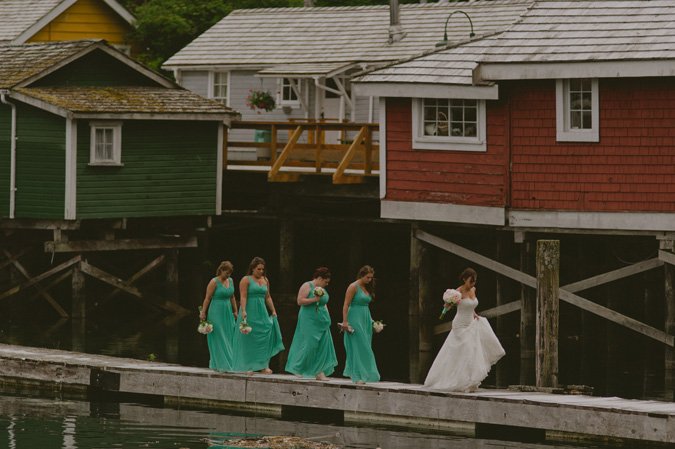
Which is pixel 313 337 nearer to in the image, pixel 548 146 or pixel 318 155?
pixel 548 146

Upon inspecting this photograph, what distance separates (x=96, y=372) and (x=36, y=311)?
34.6 ft

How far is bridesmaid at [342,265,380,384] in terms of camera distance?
716 inches

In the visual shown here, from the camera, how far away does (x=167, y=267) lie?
3059 cm

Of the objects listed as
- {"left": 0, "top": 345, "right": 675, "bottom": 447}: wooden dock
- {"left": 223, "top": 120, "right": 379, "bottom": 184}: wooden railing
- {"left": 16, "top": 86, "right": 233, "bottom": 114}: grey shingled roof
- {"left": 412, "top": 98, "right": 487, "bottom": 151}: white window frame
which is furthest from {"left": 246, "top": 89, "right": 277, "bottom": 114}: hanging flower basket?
{"left": 0, "top": 345, "right": 675, "bottom": 447}: wooden dock

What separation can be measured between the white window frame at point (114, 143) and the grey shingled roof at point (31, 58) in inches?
68.7

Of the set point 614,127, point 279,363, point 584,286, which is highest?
point 614,127

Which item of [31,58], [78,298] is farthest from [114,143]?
[78,298]

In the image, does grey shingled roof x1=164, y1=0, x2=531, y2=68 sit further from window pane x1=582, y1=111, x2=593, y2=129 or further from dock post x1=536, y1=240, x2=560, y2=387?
dock post x1=536, y1=240, x2=560, y2=387

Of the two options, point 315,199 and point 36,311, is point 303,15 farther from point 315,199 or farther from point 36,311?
point 36,311

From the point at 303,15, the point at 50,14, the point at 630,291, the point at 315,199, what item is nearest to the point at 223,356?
the point at 630,291

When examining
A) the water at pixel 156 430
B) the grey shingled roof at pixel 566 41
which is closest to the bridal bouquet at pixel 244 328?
the water at pixel 156 430

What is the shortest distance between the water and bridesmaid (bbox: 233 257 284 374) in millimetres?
835

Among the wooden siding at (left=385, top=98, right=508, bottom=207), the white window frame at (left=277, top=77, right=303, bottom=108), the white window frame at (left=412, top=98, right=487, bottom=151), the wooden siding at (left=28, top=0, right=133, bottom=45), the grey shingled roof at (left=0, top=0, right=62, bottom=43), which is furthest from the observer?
the wooden siding at (left=28, top=0, right=133, bottom=45)

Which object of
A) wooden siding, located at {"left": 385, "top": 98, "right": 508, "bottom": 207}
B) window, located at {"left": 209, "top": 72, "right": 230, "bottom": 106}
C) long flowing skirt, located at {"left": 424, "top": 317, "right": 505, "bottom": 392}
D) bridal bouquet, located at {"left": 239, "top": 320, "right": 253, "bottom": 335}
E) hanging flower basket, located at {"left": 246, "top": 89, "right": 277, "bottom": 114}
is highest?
Answer: window, located at {"left": 209, "top": 72, "right": 230, "bottom": 106}
